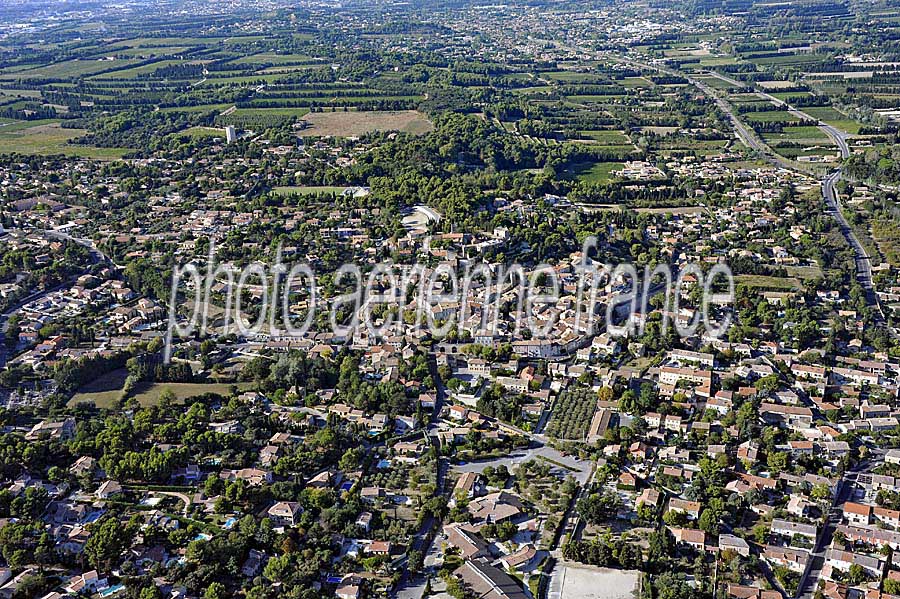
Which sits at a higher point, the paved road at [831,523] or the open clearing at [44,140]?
the open clearing at [44,140]

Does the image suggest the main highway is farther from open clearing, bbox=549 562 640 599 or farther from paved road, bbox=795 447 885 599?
open clearing, bbox=549 562 640 599

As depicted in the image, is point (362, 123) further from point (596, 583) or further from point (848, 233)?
point (596, 583)

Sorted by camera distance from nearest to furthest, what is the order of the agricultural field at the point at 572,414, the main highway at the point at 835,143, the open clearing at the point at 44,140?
1. the agricultural field at the point at 572,414
2. the main highway at the point at 835,143
3. the open clearing at the point at 44,140

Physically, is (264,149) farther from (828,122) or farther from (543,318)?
(828,122)

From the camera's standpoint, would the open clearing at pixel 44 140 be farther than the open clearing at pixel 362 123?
No

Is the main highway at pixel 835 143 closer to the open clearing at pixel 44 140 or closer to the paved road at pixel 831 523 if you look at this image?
the paved road at pixel 831 523

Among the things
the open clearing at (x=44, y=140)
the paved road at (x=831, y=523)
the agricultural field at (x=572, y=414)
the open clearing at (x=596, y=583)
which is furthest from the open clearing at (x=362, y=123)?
the open clearing at (x=596, y=583)

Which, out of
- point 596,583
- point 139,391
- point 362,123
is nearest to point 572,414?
point 596,583

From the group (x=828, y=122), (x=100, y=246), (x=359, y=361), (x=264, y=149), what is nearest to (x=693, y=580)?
(x=359, y=361)
